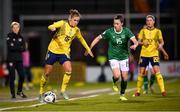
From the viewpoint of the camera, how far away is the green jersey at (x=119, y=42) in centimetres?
1759

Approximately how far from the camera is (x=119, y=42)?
17.6m

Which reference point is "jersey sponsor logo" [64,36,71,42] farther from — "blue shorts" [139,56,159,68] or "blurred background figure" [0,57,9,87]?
"blurred background figure" [0,57,9,87]

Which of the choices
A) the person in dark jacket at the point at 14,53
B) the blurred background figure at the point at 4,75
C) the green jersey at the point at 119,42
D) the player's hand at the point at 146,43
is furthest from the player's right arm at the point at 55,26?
the blurred background figure at the point at 4,75

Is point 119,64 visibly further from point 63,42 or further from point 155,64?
point 155,64

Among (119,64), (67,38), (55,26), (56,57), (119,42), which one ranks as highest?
(55,26)

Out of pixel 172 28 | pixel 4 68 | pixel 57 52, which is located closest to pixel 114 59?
pixel 57 52

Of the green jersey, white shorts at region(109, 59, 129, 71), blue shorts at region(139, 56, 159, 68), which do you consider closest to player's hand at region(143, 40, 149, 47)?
blue shorts at region(139, 56, 159, 68)

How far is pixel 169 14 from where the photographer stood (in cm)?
5081

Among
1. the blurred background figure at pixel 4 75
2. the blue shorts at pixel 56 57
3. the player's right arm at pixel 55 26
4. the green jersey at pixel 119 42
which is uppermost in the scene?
the player's right arm at pixel 55 26

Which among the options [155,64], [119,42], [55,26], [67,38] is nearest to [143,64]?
[155,64]

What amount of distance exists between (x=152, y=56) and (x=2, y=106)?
4908mm

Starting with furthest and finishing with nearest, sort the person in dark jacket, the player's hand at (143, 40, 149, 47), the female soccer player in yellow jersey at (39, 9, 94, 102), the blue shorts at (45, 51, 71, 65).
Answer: the person in dark jacket → the player's hand at (143, 40, 149, 47) → the blue shorts at (45, 51, 71, 65) → the female soccer player in yellow jersey at (39, 9, 94, 102)

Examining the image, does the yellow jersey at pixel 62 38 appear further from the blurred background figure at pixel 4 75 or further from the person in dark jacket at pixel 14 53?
the blurred background figure at pixel 4 75

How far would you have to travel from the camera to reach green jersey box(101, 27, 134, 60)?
1759 centimetres
